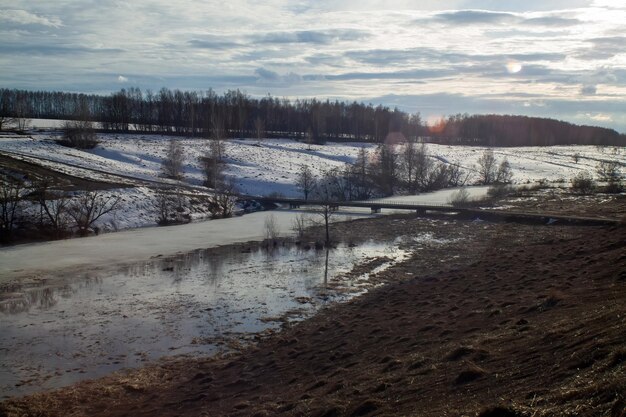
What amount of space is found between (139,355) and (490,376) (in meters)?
13.5

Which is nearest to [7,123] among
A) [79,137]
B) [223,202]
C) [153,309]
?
[79,137]

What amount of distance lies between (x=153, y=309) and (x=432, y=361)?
52.9 ft

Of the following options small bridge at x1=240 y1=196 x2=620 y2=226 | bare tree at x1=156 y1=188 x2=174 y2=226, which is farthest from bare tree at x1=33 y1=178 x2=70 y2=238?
small bridge at x1=240 y1=196 x2=620 y2=226

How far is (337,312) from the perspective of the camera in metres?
24.4

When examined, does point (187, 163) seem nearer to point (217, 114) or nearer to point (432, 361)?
point (217, 114)

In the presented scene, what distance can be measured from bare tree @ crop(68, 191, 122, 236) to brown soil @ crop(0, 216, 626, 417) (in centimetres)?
3275

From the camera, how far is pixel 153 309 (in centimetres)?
2594

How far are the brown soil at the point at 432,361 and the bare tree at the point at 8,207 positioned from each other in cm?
3286

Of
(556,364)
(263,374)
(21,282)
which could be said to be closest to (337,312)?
(263,374)

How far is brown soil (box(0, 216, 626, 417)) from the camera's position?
31.6 feet

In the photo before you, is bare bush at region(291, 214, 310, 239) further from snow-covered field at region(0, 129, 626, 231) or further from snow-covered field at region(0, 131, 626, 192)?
snow-covered field at region(0, 131, 626, 192)

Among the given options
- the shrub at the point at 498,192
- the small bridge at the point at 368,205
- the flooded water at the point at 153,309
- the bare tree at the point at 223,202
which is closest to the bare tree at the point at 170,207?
the bare tree at the point at 223,202

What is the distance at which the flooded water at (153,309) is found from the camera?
1983 cm

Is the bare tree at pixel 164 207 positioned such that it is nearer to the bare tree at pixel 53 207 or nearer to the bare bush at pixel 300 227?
the bare tree at pixel 53 207
